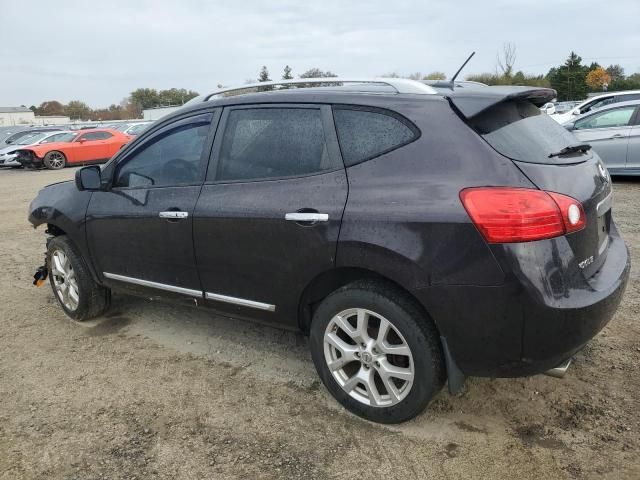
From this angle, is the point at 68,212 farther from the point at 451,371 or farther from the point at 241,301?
the point at 451,371

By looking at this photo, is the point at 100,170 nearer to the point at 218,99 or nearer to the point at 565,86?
the point at 218,99

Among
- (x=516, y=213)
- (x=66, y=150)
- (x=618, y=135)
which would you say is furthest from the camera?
(x=66, y=150)

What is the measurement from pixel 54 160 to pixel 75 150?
88 centimetres

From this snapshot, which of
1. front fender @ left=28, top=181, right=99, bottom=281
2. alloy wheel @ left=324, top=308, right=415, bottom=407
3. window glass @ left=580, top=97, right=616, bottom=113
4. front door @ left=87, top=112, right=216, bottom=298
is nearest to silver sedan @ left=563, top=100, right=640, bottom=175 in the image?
window glass @ left=580, top=97, right=616, bottom=113

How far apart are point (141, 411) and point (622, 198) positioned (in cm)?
801

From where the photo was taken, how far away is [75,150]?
21.0m

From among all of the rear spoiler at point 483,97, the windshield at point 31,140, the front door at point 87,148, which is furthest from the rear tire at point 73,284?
the windshield at point 31,140

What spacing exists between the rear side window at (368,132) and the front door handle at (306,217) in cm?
30

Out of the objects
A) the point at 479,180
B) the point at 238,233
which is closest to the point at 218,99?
the point at 238,233

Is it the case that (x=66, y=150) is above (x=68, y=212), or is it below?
below

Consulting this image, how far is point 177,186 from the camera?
3451 millimetres

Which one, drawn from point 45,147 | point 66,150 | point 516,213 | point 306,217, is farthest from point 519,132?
point 66,150

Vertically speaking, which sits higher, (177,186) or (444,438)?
(177,186)

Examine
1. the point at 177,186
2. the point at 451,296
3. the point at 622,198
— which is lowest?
the point at 622,198
